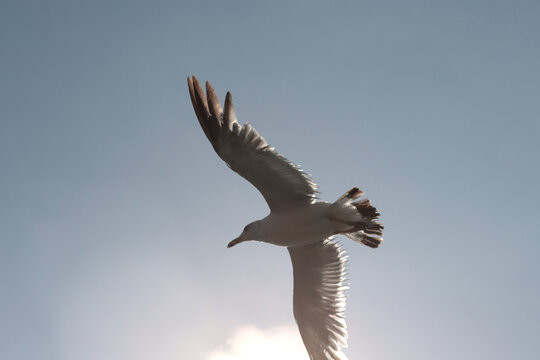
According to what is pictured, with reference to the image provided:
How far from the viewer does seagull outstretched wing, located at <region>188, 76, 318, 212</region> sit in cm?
683

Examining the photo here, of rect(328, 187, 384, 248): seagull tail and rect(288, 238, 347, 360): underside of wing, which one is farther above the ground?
rect(328, 187, 384, 248): seagull tail

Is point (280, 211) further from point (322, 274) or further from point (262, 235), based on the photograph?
point (322, 274)

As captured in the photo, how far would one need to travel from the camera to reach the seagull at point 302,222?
6.94m

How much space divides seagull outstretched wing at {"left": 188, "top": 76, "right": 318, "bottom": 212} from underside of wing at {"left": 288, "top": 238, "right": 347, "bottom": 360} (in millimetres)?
1438

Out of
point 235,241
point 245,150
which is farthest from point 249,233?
point 245,150

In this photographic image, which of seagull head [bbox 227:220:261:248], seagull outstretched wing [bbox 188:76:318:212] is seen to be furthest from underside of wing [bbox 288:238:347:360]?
seagull outstretched wing [bbox 188:76:318:212]

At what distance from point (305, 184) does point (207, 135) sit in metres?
1.67

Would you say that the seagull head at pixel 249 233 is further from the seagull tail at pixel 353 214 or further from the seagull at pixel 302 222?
the seagull tail at pixel 353 214

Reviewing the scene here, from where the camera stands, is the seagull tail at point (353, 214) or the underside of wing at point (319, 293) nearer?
the seagull tail at point (353, 214)

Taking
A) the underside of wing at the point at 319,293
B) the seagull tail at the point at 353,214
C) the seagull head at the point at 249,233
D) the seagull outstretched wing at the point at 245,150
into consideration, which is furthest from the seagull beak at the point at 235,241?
the seagull tail at the point at 353,214

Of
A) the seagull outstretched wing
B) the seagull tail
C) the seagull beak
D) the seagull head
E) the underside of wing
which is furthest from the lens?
the underside of wing

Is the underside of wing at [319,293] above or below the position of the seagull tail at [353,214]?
below

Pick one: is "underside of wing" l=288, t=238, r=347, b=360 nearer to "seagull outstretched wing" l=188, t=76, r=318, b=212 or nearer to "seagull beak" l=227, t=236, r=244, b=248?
"seagull beak" l=227, t=236, r=244, b=248

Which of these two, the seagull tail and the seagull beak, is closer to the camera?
the seagull tail
